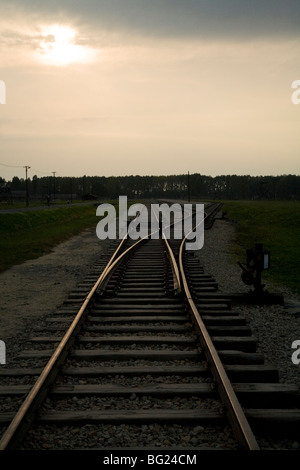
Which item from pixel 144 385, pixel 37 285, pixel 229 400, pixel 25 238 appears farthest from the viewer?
pixel 25 238

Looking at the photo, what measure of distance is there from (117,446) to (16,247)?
15.2m

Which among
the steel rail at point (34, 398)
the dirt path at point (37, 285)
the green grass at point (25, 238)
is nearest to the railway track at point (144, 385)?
the steel rail at point (34, 398)

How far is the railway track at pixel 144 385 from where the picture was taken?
3.45 metres

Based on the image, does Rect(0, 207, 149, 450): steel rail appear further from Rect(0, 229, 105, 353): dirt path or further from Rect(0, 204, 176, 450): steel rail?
Rect(0, 229, 105, 353): dirt path

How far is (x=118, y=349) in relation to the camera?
5.34 meters

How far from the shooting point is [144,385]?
4.32 m

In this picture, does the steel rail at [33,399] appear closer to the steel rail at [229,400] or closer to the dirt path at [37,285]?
the dirt path at [37,285]

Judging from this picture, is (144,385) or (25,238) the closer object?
(144,385)

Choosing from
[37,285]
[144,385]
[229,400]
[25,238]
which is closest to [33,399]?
[144,385]

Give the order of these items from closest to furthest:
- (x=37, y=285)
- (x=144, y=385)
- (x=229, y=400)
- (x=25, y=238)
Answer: (x=229, y=400) → (x=144, y=385) → (x=37, y=285) → (x=25, y=238)

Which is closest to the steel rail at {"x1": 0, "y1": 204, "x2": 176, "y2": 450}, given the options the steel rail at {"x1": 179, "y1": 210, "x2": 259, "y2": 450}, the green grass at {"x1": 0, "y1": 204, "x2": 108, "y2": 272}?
the steel rail at {"x1": 179, "y1": 210, "x2": 259, "y2": 450}

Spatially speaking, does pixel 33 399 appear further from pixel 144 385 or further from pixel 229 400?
pixel 229 400

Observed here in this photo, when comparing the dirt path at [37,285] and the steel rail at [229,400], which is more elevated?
the steel rail at [229,400]

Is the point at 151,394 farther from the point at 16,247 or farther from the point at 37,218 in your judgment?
the point at 37,218
